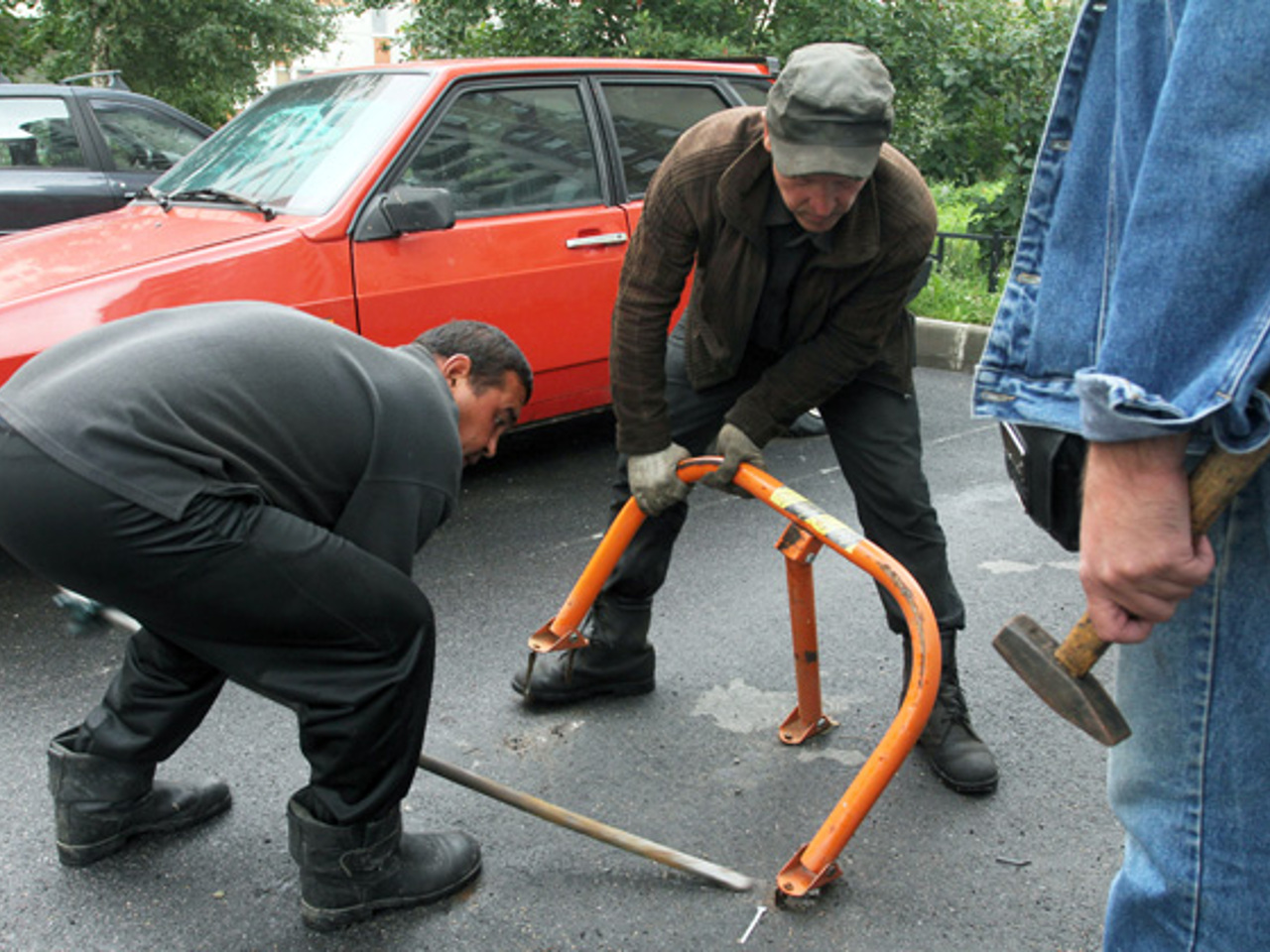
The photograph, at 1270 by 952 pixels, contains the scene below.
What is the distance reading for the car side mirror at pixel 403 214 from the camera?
13.6 ft

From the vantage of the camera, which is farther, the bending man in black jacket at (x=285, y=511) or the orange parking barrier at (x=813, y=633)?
the orange parking barrier at (x=813, y=633)

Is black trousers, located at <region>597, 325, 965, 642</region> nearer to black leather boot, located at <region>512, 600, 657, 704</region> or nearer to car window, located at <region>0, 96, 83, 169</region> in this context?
black leather boot, located at <region>512, 600, 657, 704</region>

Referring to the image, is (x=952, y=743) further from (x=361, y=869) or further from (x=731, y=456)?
(x=361, y=869)

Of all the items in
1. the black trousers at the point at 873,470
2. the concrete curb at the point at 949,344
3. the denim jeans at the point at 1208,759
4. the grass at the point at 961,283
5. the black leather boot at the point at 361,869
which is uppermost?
the denim jeans at the point at 1208,759

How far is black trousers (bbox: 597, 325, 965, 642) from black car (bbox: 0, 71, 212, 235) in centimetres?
552

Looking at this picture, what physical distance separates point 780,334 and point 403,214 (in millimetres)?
1778

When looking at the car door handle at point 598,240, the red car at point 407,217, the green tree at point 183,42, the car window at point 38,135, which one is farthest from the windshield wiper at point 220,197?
the green tree at point 183,42

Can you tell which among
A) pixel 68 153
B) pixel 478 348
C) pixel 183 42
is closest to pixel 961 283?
pixel 68 153

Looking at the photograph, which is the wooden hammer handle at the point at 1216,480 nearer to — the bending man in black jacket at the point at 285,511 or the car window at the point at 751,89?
the bending man in black jacket at the point at 285,511

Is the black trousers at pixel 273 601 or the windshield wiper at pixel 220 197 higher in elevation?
the windshield wiper at pixel 220 197

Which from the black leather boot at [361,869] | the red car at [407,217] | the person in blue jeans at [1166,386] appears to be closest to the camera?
the person in blue jeans at [1166,386]

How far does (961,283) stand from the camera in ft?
26.6

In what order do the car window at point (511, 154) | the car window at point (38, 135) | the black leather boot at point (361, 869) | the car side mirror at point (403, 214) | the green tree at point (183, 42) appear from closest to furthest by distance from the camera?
the black leather boot at point (361, 869)
the car side mirror at point (403, 214)
the car window at point (511, 154)
the car window at point (38, 135)
the green tree at point (183, 42)

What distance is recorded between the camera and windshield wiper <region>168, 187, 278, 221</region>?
423cm
